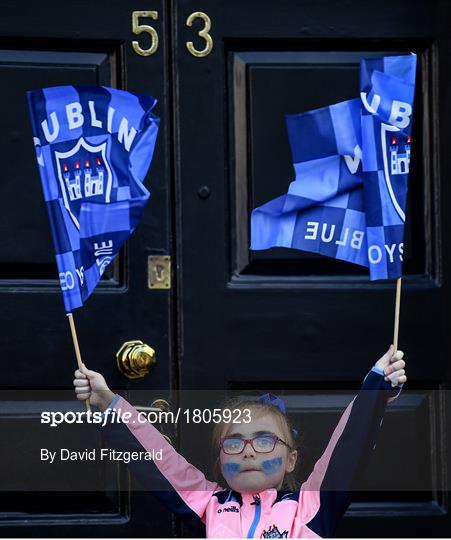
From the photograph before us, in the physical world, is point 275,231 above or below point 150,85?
below

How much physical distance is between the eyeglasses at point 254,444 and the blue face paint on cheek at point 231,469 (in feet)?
0.12

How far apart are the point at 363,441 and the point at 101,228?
1000 mm

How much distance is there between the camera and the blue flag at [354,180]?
13.1 ft

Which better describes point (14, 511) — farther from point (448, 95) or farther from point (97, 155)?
point (448, 95)

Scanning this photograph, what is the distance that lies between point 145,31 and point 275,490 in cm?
165

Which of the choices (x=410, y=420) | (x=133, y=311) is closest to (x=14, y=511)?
(x=133, y=311)

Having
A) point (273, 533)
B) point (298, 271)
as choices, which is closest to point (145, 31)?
point (298, 271)

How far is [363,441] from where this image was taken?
398 cm

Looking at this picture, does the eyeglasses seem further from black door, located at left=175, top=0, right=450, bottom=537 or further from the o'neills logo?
black door, located at left=175, top=0, right=450, bottom=537

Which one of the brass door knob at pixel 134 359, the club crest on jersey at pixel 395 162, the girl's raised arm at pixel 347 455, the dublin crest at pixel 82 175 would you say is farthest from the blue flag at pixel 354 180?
the brass door knob at pixel 134 359

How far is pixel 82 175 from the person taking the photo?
400 centimetres

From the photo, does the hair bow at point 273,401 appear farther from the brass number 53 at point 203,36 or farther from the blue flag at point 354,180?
the brass number 53 at point 203,36

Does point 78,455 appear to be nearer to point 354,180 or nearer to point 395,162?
point 354,180

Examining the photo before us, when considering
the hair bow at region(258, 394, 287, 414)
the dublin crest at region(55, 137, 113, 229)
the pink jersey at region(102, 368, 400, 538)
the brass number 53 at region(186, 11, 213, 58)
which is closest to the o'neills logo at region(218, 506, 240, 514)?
the pink jersey at region(102, 368, 400, 538)
